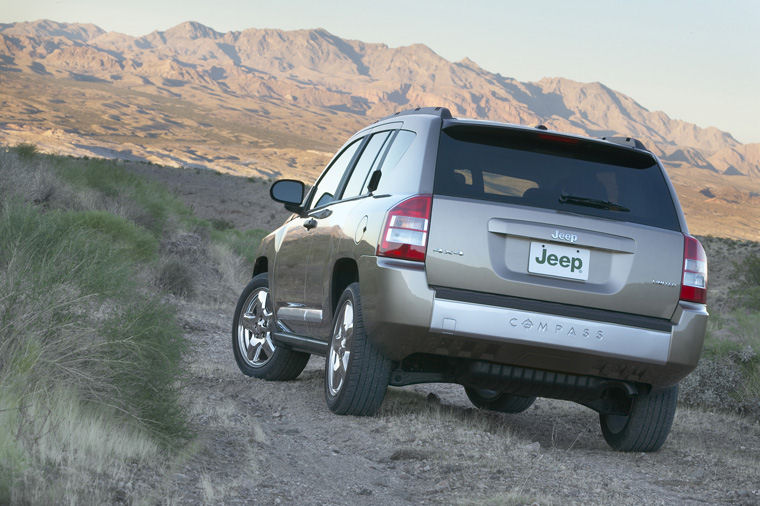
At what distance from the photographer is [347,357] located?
591 centimetres

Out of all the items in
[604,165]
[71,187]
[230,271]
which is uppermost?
[604,165]

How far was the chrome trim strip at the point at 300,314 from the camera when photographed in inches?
261

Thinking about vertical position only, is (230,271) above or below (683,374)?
below

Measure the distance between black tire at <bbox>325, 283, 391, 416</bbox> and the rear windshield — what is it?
100cm

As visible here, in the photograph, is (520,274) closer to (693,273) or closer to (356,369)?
(693,273)

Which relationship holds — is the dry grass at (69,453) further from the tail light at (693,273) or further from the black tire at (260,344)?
the black tire at (260,344)

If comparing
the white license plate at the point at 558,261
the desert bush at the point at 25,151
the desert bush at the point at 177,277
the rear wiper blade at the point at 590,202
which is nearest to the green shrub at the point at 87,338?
the white license plate at the point at 558,261

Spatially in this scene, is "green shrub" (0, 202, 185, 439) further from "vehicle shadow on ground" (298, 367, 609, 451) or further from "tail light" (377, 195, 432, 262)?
"vehicle shadow on ground" (298, 367, 609, 451)

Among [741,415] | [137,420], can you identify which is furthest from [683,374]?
[741,415]

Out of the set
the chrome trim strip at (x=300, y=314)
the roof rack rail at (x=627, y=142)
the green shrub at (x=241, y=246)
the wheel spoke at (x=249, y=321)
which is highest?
the roof rack rail at (x=627, y=142)

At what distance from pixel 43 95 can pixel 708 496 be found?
20753cm

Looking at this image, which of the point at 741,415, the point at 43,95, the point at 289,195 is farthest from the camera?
the point at 43,95

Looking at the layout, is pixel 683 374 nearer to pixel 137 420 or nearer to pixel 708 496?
pixel 708 496

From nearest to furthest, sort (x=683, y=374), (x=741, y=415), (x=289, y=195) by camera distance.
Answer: (x=683, y=374), (x=289, y=195), (x=741, y=415)
